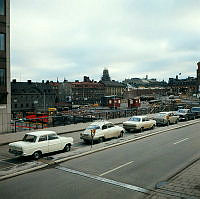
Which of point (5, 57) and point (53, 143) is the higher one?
point (5, 57)

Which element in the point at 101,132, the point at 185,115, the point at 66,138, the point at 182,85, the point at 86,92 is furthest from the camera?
the point at 182,85

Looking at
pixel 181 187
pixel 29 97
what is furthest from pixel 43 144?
pixel 29 97

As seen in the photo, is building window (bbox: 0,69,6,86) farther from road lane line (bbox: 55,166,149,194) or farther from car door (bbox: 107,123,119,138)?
road lane line (bbox: 55,166,149,194)

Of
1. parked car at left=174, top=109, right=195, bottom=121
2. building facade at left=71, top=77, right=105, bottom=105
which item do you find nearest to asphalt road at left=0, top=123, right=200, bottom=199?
parked car at left=174, top=109, right=195, bottom=121

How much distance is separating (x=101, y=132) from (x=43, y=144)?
543 cm

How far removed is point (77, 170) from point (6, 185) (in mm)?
3147

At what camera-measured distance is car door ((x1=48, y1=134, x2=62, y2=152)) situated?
546 inches

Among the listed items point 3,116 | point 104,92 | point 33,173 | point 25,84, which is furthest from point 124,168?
point 104,92

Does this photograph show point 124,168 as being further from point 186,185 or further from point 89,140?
point 89,140

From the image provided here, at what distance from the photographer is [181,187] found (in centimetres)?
839

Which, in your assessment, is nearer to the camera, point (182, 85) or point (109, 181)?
point (109, 181)

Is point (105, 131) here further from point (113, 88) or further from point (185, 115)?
point (113, 88)

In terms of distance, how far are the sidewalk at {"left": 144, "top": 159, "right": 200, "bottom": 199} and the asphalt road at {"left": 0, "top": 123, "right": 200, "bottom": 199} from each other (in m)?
0.52

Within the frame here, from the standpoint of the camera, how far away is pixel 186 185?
8562mm
